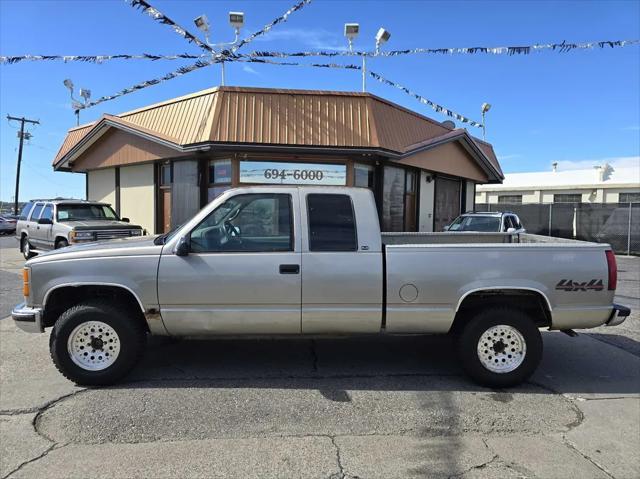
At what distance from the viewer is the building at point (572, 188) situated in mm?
31859

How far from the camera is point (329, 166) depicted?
12.9 m

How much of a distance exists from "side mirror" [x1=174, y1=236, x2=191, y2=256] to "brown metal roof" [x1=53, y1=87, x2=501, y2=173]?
310 inches

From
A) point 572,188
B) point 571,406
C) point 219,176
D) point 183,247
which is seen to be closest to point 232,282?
point 183,247

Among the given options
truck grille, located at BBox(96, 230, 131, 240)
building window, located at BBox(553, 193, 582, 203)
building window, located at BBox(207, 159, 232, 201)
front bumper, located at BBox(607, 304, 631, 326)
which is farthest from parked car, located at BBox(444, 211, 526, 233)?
building window, located at BBox(553, 193, 582, 203)

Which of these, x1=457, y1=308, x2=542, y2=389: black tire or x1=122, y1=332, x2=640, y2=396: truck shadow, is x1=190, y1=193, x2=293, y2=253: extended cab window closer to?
x1=122, y1=332, x2=640, y2=396: truck shadow

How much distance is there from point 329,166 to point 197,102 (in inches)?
155

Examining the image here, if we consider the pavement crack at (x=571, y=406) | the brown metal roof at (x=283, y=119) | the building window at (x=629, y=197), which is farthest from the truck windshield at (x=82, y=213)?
the building window at (x=629, y=197)

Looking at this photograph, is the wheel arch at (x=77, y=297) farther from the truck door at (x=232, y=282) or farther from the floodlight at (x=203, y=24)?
the floodlight at (x=203, y=24)

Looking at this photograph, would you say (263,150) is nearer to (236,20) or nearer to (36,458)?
(236,20)

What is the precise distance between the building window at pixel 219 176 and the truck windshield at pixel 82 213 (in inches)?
116

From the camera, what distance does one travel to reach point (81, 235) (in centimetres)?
1181

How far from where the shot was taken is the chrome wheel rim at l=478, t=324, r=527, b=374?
4.71 metres

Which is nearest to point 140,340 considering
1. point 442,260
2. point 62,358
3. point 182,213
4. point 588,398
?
point 62,358

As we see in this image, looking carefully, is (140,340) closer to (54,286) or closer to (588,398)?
(54,286)
